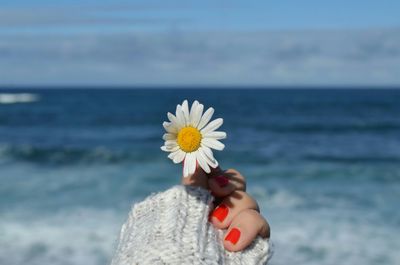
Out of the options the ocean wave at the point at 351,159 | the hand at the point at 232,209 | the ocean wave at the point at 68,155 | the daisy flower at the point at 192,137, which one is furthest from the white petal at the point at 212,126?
the ocean wave at the point at 351,159

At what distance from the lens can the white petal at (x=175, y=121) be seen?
46.7 inches

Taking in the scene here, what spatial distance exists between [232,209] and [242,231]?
9cm

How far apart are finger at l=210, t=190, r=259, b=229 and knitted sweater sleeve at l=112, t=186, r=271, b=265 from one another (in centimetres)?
2

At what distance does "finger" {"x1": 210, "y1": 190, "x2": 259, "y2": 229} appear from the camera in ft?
4.28

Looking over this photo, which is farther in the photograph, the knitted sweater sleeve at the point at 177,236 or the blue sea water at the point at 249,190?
the blue sea water at the point at 249,190

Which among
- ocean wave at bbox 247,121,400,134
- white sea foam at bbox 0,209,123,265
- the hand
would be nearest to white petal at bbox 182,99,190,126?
the hand

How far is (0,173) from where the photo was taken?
11242 mm

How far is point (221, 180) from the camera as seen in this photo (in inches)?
52.4

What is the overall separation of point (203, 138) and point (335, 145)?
604 inches

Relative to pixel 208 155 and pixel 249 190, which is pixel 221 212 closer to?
pixel 208 155

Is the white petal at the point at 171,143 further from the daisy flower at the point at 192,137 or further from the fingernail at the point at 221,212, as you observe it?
the fingernail at the point at 221,212

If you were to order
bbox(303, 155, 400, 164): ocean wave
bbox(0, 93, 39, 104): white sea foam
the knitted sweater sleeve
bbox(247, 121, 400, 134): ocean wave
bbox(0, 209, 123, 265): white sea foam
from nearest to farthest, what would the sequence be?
the knitted sweater sleeve < bbox(0, 209, 123, 265): white sea foam < bbox(303, 155, 400, 164): ocean wave < bbox(247, 121, 400, 134): ocean wave < bbox(0, 93, 39, 104): white sea foam

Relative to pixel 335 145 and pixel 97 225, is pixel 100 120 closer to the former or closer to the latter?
pixel 335 145

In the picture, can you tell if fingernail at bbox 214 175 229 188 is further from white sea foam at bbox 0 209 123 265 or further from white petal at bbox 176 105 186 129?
white sea foam at bbox 0 209 123 265
